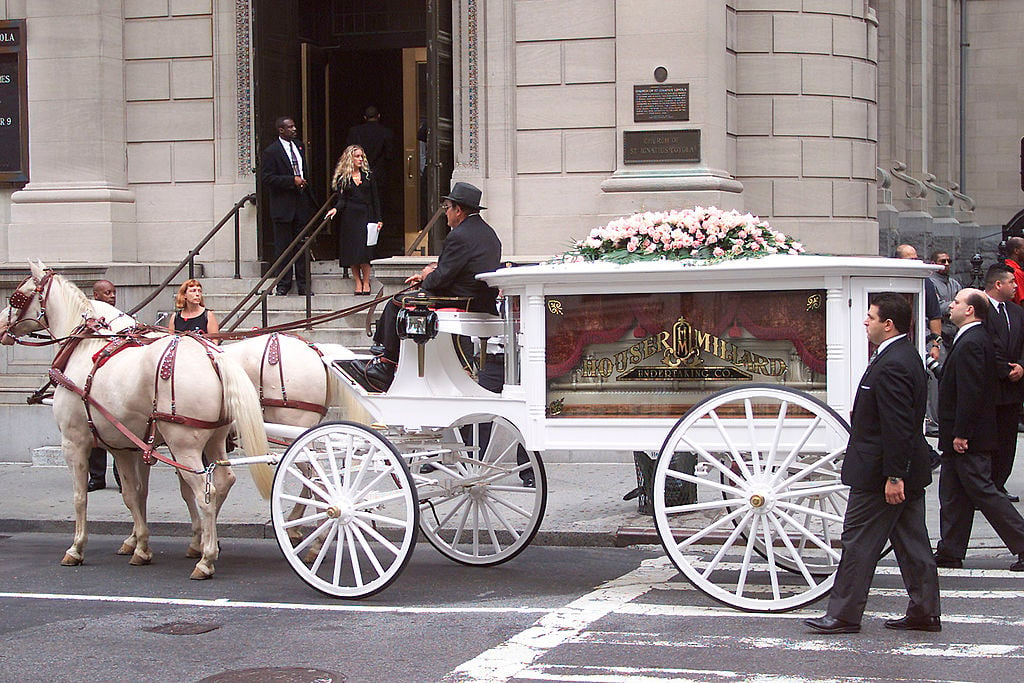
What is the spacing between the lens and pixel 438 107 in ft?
52.4

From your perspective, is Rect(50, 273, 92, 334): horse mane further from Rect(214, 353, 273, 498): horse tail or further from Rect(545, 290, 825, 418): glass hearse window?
Rect(545, 290, 825, 418): glass hearse window

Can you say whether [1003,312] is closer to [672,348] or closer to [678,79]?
[672,348]

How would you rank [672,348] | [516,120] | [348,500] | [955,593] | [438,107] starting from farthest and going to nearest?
1. [438,107]
2. [516,120]
3. [955,593]
4. [348,500]
5. [672,348]

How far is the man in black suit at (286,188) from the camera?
16.1 metres

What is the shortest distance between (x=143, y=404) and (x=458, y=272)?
7.78ft

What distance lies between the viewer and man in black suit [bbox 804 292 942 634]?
722 centimetres

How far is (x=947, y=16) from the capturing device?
2770 cm

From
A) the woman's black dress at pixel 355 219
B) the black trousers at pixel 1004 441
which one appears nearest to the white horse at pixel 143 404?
the black trousers at pixel 1004 441

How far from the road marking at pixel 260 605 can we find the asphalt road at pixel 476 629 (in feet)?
0.06

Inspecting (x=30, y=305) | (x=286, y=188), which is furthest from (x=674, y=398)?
(x=286, y=188)

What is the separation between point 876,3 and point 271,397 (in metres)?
16.4

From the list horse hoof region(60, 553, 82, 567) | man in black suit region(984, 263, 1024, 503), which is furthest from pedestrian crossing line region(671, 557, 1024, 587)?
horse hoof region(60, 553, 82, 567)

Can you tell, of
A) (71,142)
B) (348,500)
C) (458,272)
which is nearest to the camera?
(348,500)

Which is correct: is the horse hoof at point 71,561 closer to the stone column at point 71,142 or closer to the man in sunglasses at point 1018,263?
the stone column at point 71,142
